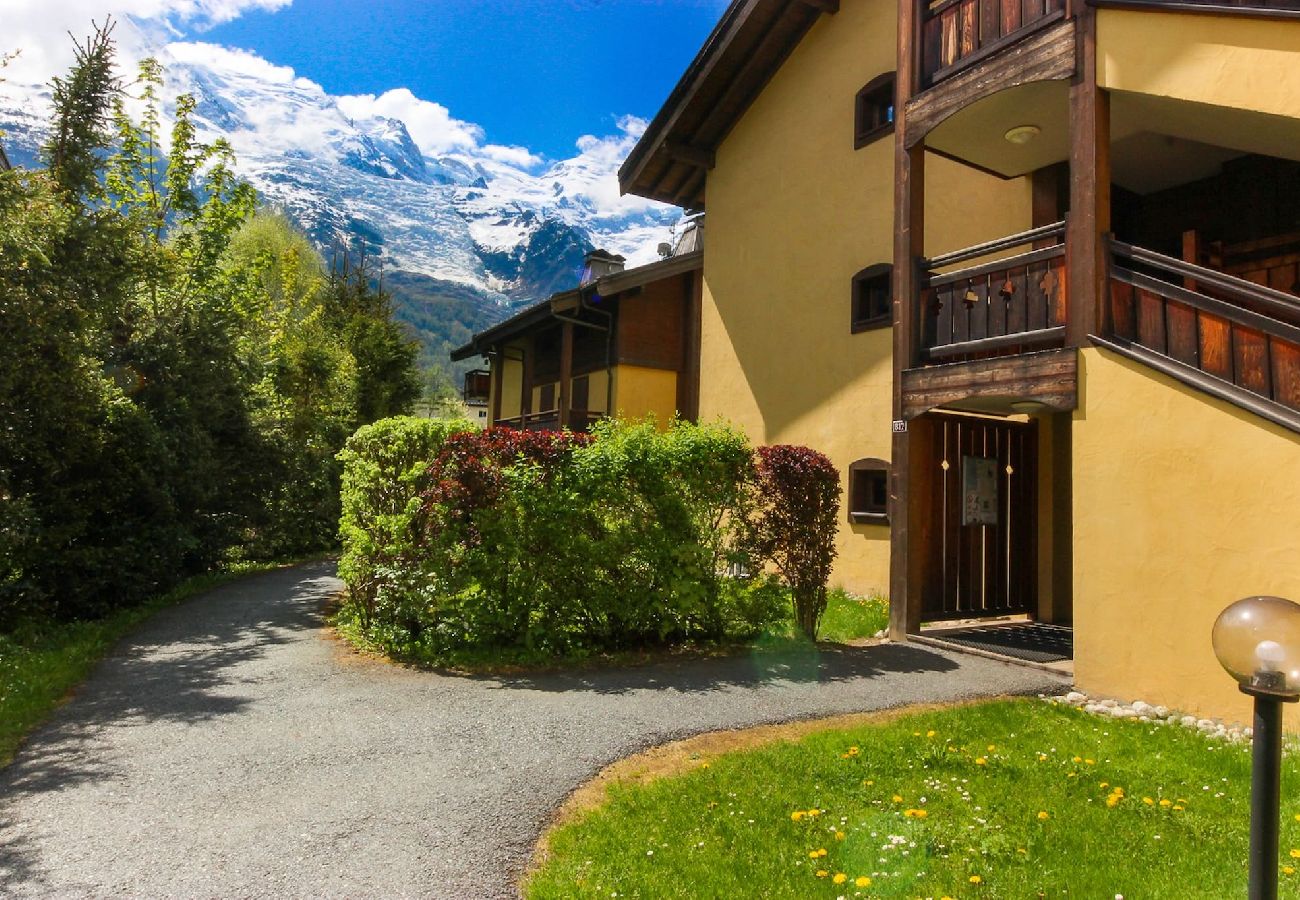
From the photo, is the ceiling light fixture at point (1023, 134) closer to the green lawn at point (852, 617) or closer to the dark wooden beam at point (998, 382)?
the dark wooden beam at point (998, 382)

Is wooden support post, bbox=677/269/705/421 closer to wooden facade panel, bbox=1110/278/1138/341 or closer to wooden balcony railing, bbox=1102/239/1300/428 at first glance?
wooden facade panel, bbox=1110/278/1138/341

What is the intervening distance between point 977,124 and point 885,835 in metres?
7.90

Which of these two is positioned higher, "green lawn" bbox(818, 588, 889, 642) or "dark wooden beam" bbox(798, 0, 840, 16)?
"dark wooden beam" bbox(798, 0, 840, 16)

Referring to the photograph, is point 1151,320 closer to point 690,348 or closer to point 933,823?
point 933,823

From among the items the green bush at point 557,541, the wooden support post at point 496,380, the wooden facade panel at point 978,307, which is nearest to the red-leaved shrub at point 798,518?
the green bush at point 557,541

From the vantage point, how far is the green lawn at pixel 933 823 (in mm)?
3242

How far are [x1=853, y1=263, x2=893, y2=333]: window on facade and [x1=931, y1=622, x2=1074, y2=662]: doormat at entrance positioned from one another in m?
4.36

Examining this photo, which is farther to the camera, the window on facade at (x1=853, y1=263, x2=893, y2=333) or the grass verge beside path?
the window on facade at (x1=853, y1=263, x2=893, y2=333)

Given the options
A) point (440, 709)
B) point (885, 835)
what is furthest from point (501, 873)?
point (440, 709)

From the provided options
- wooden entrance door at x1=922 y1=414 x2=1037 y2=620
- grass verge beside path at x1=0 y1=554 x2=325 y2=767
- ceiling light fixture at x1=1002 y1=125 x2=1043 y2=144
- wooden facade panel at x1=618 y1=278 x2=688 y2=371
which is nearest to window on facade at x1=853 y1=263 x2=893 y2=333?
wooden entrance door at x1=922 y1=414 x2=1037 y2=620

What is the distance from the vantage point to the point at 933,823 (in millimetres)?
3785

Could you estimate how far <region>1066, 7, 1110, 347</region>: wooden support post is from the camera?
6.70 meters

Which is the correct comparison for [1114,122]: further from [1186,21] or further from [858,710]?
[858,710]

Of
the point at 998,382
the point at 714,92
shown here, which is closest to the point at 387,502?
the point at 998,382
